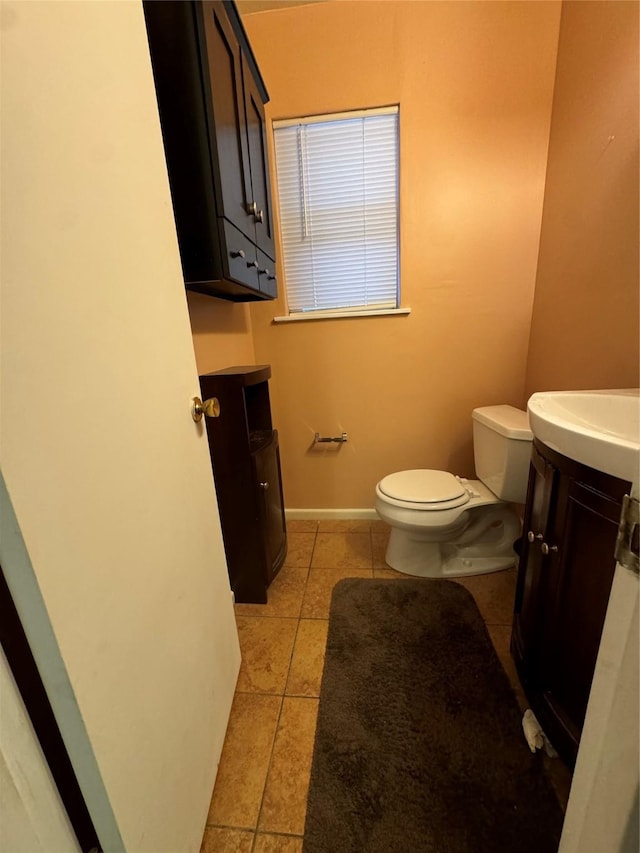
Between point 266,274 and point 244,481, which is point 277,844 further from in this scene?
point 266,274

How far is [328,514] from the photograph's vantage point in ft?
6.86

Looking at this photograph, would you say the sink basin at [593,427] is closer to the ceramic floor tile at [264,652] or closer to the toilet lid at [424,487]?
the toilet lid at [424,487]

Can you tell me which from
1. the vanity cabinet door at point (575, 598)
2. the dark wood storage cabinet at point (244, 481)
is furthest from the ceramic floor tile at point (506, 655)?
the dark wood storage cabinet at point (244, 481)

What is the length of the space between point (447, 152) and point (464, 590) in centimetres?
197

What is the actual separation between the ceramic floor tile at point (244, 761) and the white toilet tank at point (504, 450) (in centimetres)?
116

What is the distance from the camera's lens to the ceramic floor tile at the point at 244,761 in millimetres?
818

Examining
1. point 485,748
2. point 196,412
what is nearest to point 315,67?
point 196,412

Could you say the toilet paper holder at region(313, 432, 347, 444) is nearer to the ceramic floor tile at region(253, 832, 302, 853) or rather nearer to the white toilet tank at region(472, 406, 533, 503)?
the white toilet tank at region(472, 406, 533, 503)

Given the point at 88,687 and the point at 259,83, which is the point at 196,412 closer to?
the point at 88,687

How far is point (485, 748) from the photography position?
2.98 feet

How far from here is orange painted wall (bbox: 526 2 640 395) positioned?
106cm

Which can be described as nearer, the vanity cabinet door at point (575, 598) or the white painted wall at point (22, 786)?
the white painted wall at point (22, 786)

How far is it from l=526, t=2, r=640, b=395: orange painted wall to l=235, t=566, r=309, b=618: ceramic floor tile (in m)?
1.44

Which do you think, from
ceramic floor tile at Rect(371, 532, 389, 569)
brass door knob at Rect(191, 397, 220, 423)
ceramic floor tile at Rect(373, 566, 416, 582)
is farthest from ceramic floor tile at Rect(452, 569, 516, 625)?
brass door knob at Rect(191, 397, 220, 423)
